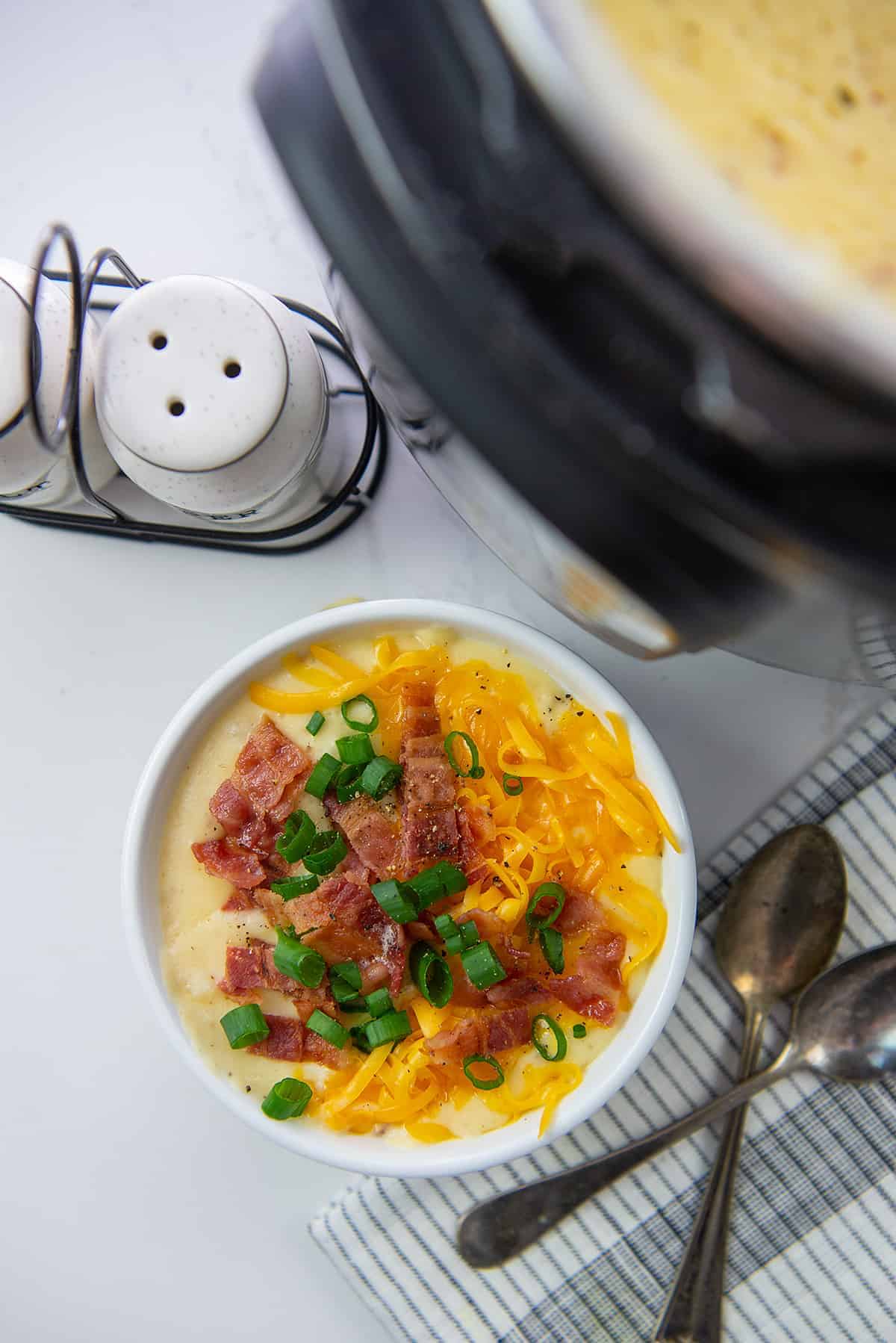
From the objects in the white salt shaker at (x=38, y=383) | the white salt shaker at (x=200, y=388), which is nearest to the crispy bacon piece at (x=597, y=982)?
the white salt shaker at (x=200, y=388)

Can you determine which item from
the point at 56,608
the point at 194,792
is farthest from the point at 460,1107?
the point at 56,608

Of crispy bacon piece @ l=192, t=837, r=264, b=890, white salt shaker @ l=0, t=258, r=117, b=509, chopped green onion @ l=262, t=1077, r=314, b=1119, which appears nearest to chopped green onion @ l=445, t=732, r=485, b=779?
crispy bacon piece @ l=192, t=837, r=264, b=890

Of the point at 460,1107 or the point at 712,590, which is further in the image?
the point at 460,1107

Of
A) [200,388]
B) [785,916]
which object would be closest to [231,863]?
[200,388]

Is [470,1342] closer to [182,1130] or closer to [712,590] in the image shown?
[182,1130]

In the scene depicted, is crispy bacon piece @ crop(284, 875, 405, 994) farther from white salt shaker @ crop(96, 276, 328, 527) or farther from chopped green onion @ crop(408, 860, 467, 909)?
white salt shaker @ crop(96, 276, 328, 527)

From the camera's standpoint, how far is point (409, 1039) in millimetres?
1159

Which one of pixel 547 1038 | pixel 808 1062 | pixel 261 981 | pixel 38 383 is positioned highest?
pixel 38 383

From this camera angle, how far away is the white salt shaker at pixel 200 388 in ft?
3.44

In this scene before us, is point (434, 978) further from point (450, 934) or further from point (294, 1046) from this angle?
point (294, 1046)

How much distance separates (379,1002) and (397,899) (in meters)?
0.11

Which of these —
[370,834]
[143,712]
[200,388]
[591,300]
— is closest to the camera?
[591,300]

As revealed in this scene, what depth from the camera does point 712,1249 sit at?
1217 mm

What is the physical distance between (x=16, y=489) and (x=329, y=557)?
0.35 m
